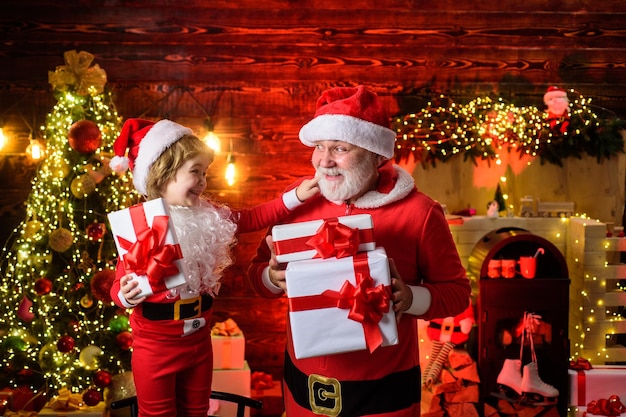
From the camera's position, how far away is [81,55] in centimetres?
394

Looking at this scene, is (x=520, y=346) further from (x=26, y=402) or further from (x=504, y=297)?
(x=26, y=402)

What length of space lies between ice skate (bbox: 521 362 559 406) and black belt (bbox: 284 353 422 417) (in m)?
2.25

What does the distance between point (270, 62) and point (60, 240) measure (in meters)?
1.70

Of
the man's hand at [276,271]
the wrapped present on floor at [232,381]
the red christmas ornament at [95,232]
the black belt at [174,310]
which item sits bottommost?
the wrapped present on floor at [232,381]

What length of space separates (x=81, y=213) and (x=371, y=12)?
2135mm

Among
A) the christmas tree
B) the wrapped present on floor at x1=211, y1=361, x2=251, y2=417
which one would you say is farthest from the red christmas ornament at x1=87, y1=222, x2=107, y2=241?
the wrapped present on floor at x1=211, y1=361, x2=251, y2=417

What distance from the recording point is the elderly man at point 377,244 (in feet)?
7.39

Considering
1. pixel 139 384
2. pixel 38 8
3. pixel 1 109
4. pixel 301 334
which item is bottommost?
pixel 139 384

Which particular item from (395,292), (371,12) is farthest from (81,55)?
(395,292)

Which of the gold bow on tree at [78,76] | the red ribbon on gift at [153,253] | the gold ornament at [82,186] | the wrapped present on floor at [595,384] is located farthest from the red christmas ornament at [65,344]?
the wrapped present on floor at [595,384]

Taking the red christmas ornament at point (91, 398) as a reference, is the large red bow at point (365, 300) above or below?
above

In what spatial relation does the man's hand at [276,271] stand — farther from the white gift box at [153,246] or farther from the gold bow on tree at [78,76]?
the gold bow on tree at [78,76]

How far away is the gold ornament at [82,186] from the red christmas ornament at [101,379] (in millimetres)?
910

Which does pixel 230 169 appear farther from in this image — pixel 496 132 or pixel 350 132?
pixel 350 132
